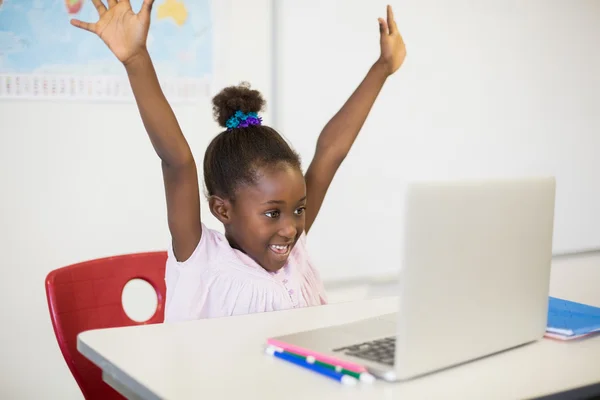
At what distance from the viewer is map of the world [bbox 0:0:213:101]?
203cm

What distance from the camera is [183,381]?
869mm

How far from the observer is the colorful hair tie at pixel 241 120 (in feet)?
5.29

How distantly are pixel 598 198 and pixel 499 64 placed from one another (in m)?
0.86

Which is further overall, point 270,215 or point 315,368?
point 270,215

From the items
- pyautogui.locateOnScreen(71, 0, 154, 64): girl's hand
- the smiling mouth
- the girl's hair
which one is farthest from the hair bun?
pyautogui.locateOnScreen(71, 0, 154, 64): girl's hand

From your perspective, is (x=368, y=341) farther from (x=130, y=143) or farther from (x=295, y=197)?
(x=130, y=143)

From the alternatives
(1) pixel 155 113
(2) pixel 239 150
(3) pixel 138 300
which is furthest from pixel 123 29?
(3) pixel 138 300

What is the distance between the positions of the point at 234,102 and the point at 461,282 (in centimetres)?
84

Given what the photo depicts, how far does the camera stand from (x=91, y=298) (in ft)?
4.90

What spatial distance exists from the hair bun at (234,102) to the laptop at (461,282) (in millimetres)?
669

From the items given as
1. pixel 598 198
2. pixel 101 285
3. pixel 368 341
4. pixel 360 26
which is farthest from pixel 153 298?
pixel 598 198

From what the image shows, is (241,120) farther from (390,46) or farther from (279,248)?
(390,46)

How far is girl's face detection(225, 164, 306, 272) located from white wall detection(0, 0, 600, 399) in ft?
2.66

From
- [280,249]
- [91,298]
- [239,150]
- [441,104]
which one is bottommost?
[91,298]
